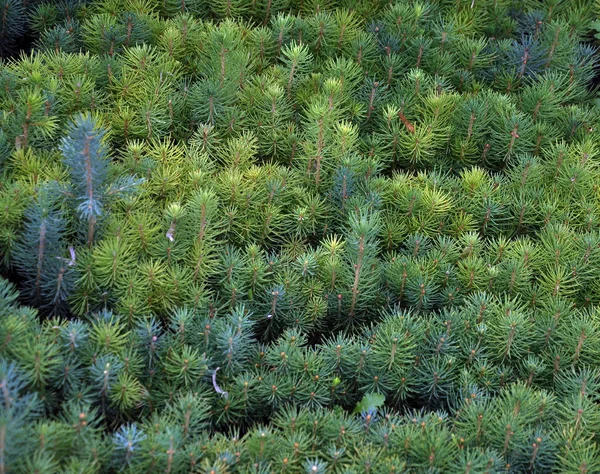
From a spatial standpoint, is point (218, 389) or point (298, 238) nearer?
point (218, 389)

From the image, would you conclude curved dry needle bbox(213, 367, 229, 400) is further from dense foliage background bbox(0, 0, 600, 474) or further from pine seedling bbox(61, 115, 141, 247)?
pine seedling bbox(61, 115, 141, 247)

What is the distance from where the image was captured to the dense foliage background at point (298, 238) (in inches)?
87.7

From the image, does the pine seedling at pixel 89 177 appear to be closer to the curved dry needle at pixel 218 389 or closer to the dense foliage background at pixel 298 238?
the dense foliage background at pixel 298 238

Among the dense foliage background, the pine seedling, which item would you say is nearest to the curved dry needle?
the dense foliage background

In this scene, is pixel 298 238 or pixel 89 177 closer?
pixel 89 177

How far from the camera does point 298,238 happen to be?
2910 millimetres

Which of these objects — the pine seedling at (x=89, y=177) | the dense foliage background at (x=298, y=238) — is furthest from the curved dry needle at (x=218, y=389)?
the pine seedling at (x=89, y=177)

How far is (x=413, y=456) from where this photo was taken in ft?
7.21

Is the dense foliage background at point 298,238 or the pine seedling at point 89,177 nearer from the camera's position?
the dense foliage background at point 298,238

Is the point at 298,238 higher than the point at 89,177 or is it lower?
lower

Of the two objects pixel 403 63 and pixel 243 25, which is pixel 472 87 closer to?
pixel 403 63

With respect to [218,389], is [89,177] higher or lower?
higher

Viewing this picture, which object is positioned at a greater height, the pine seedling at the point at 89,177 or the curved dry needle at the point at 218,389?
the pine seedling at the point at 89,177

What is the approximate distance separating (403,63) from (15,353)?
79.8 inches
